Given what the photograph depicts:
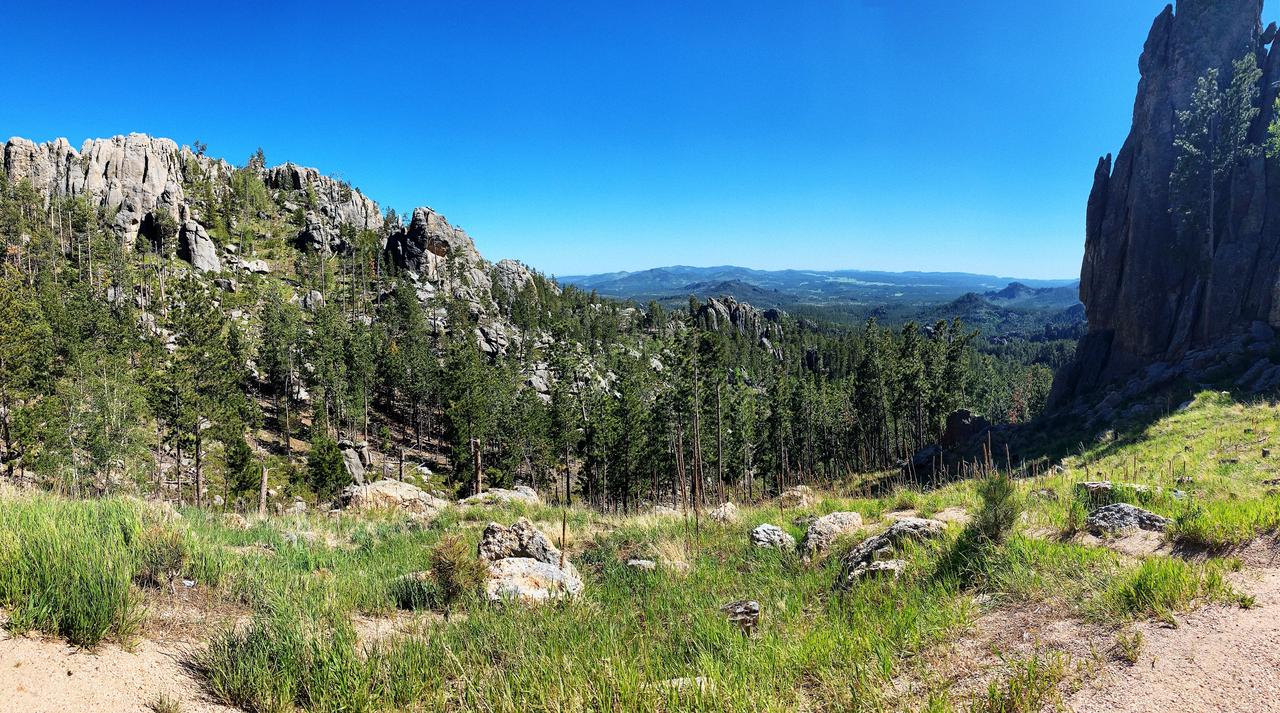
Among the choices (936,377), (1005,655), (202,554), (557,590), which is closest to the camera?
(1005,655)

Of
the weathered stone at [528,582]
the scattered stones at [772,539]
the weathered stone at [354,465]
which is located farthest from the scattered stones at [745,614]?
the weathered stone at [354,465]

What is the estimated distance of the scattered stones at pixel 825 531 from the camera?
9069mm

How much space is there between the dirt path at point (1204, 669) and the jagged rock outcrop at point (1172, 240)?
3138 cm

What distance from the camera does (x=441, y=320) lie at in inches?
3907

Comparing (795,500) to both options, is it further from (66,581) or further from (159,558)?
(66,581)

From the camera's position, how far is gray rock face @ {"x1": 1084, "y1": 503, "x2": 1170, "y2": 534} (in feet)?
21.9

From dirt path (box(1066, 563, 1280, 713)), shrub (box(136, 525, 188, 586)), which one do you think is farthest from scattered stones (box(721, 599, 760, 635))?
shrub (box(136, 525, 188, 586))

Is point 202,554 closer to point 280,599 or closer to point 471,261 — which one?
point 280,599

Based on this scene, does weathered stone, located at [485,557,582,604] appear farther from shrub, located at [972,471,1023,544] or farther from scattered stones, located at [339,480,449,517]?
scattered stones, located at [339,480,449,517]

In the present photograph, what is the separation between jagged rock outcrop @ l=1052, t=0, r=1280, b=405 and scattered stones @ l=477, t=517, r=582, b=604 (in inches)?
1320

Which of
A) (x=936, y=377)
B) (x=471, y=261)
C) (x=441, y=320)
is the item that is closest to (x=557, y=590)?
(x=936, y=377)

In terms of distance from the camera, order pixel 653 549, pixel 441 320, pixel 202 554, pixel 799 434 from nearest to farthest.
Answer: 1. pixel 202 554
2. pixel 653 549
3. pixel 799 434
4. pixel 441 320

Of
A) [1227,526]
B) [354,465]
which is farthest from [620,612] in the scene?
[354,465]

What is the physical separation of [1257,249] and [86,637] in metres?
47.5
